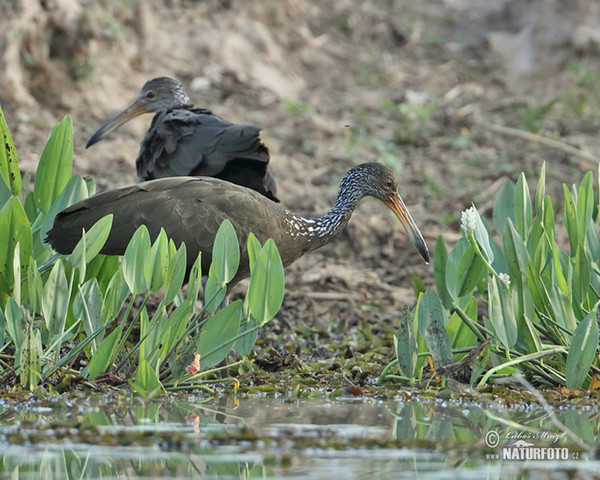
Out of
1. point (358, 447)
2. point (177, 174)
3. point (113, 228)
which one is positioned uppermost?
point (177, 174)

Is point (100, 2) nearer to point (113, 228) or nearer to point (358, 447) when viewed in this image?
point (113, 228)

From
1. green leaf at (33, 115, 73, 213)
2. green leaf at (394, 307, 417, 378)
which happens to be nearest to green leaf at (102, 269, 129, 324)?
green leaf at (33, 115, 73, 213)

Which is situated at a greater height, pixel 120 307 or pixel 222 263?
pixel 222 263

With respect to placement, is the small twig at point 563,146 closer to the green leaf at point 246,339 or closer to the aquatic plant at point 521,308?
the aquatic plant at point 521,308

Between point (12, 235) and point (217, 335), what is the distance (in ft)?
3.56

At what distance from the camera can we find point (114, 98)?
9.82 meters

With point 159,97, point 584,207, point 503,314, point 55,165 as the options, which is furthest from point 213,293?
point 159,97

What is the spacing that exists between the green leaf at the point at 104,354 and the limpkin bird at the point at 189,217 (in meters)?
0.68

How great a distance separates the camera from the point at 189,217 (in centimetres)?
558

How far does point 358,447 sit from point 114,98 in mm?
6833

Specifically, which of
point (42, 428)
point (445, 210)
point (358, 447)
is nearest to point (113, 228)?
point (42, 428)

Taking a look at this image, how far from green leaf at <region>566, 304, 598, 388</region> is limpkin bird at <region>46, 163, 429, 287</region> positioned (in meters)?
1.74

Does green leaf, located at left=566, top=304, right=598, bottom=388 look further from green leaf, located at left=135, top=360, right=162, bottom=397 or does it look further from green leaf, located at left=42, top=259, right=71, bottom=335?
green leaf, located at left=42, top=259, right=71, bottom=335

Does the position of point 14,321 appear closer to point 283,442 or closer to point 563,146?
point 283,442
